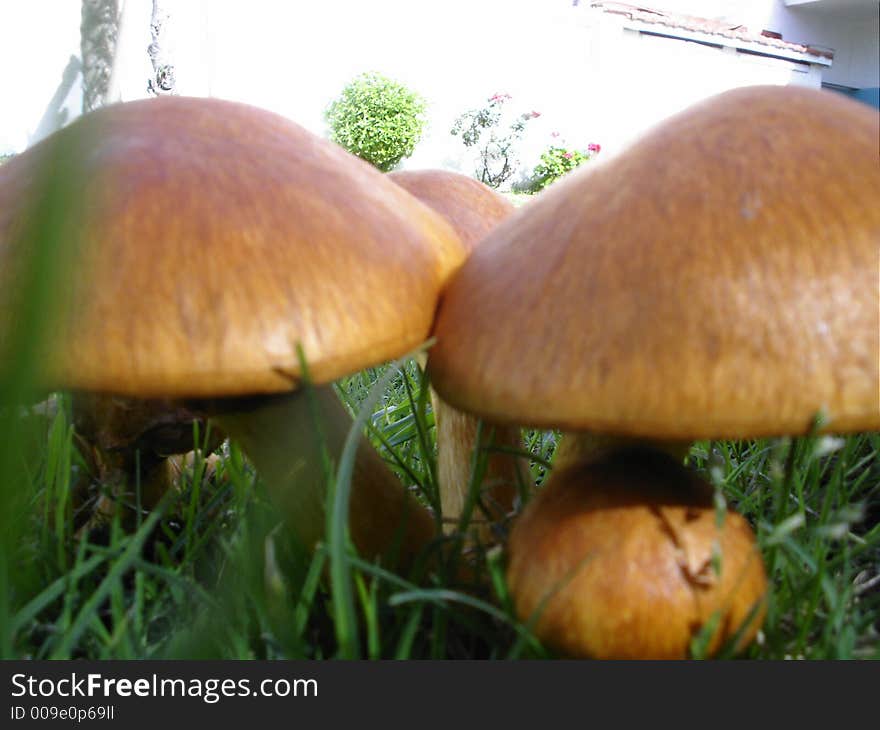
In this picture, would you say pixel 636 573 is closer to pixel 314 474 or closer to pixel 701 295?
pixel 701 295

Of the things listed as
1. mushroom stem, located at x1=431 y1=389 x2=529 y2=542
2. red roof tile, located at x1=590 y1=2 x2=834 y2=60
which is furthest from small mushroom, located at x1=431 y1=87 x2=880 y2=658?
red roof tile, located at x1=590 y1=2 x2=834 y2=60

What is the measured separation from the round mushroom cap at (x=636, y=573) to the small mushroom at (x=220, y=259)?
0.25m

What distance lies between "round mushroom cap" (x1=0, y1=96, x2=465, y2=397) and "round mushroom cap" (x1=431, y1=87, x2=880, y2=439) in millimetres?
115

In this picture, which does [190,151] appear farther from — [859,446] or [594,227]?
[859,446]

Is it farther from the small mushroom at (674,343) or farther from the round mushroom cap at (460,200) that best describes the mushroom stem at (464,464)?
the small mushroom at (674,343)

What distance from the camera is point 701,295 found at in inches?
27.2

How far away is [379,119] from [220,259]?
15555mm

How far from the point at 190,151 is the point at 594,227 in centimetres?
43

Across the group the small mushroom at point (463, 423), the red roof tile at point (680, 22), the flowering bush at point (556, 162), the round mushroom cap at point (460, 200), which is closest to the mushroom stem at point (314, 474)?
the small mushroom at point (463, 423)

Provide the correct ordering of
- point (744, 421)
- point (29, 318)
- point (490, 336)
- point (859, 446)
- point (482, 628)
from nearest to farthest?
1. point (29, 318)
2. point (744, 421)
3. point (490, 336)
4. point (482, 628)
5. point (859, 446)

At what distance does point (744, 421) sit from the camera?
2.19 feet

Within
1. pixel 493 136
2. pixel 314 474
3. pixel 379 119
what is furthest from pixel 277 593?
pixel 493 136

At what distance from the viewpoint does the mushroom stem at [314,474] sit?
1017 millimetres

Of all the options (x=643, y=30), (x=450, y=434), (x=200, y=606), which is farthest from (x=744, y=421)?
(x=643, y=30)
